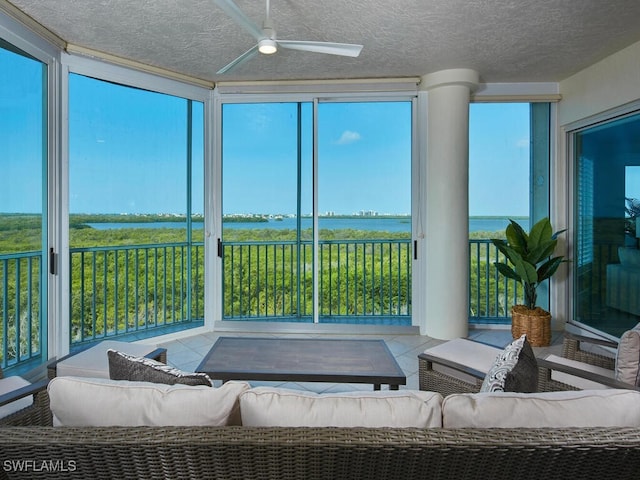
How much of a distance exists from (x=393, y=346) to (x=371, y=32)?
274 cm

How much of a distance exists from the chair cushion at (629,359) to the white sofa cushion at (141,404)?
5.33 feet

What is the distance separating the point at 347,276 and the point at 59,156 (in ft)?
10.1

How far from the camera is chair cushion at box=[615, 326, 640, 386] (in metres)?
1.50

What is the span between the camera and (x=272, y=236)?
4160 millimetres

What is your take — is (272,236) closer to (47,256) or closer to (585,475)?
(47,256)

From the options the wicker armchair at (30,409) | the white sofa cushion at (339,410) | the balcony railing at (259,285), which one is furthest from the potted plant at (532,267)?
the wicker armchair at (30,409)

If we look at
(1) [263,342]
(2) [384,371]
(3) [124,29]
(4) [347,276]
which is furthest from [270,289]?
(3) [124,29]

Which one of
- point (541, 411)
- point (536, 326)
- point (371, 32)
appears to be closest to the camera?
point (541, 411)

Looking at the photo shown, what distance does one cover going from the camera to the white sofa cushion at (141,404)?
92 centimetres

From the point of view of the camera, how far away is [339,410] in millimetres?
907

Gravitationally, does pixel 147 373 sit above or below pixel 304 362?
above

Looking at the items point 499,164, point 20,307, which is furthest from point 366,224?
A: point 20,307

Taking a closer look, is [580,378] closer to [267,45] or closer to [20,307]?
[267,45]

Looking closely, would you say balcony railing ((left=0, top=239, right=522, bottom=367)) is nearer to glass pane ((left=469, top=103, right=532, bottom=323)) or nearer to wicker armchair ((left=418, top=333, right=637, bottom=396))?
glass pane ((left=469, top=103, right=532, bottom=323))
